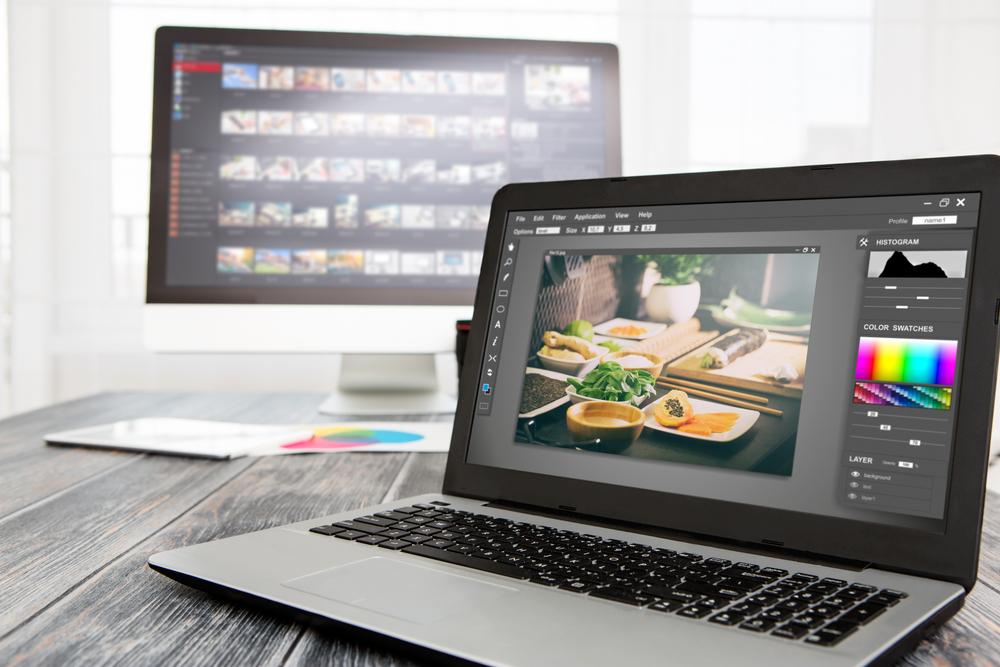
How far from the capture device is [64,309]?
7.07 ft

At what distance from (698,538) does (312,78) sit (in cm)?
99

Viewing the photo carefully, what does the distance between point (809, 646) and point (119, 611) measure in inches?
14.6

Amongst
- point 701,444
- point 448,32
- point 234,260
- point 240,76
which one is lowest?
point 701,444

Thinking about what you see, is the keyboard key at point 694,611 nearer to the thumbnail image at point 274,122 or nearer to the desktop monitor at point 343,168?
the desktop monitor at point 343,168

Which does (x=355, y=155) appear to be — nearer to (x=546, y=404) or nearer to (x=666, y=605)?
(x=546, y=404)

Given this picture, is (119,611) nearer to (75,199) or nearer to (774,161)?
(75,199)

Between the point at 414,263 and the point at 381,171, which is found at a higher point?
the point at 381,171

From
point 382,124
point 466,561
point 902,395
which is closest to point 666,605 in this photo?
point 466,561

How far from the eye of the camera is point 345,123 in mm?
1294

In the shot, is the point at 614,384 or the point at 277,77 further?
the point at 277,77

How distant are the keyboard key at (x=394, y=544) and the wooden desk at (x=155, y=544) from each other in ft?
0.32

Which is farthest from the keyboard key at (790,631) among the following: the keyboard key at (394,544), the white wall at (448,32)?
the white wall at (448,32)

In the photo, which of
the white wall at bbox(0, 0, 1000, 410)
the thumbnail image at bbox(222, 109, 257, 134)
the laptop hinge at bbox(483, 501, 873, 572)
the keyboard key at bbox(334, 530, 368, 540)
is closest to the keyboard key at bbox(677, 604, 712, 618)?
the laptop hinge at bbox(483, 501, 873, 572)

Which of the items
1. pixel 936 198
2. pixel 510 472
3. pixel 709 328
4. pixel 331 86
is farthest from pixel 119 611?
pixel 331 86
